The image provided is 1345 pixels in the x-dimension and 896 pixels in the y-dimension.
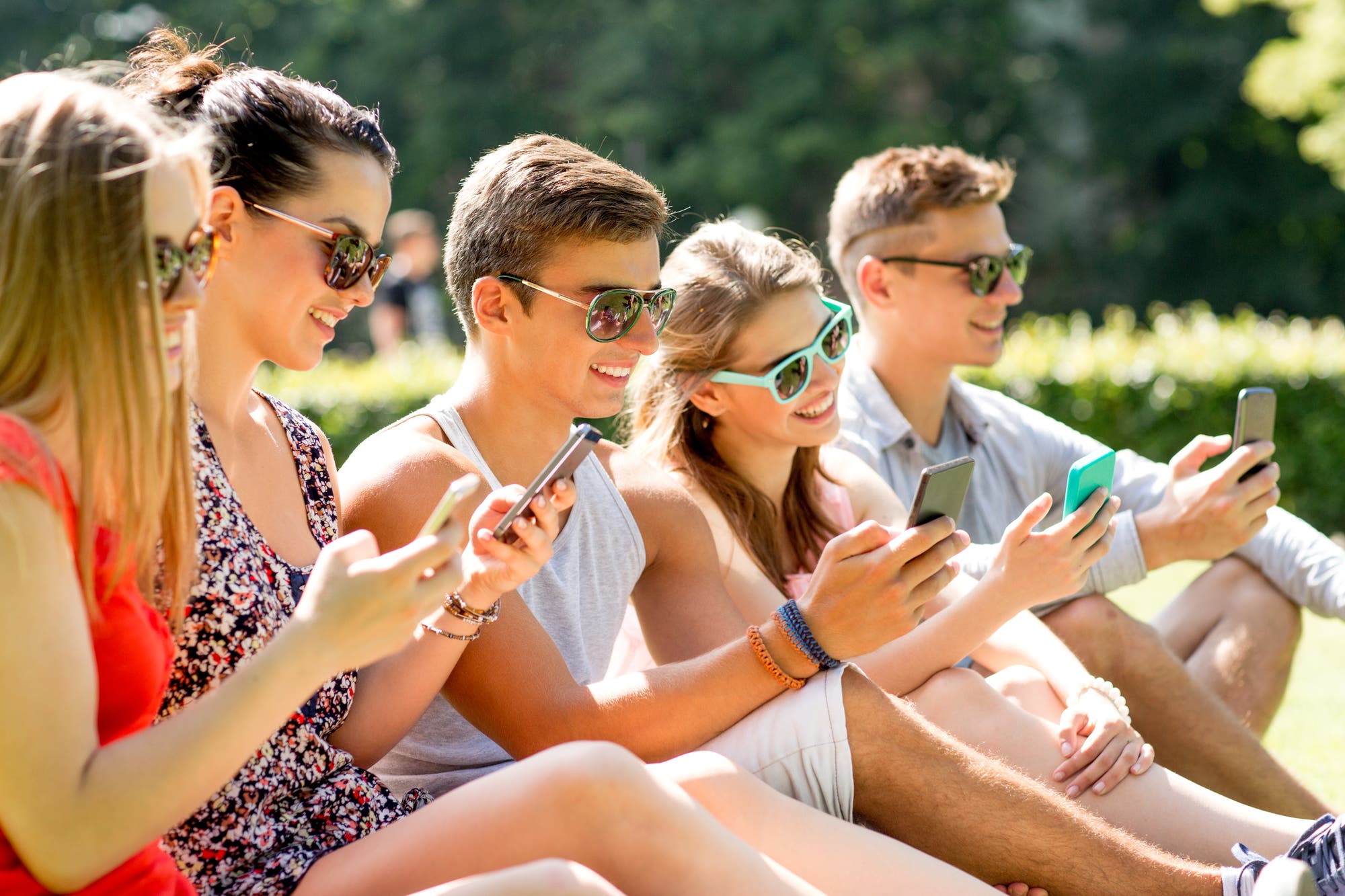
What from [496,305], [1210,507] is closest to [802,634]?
[496,305]

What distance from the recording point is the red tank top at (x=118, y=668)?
66.4 inches

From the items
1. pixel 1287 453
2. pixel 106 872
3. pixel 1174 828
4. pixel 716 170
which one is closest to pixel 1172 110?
pixel 716 170

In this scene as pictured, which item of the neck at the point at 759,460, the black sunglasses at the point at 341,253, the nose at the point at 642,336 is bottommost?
the neck at the point at 759,460

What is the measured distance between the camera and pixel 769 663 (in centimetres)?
265

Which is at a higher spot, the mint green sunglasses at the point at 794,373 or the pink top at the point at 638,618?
the mint green sunglasses at the point at 794,373

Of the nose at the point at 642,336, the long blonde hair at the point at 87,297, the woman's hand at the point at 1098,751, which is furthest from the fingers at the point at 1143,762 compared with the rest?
the long blonde hair at the point at 87,297

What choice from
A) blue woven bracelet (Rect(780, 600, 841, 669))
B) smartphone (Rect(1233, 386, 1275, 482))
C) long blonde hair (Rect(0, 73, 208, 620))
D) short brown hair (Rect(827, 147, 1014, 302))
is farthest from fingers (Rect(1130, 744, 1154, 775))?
short brown hair (Rect(827, 147, 1014, 302))

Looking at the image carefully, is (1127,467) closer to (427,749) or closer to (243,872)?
(427,749)

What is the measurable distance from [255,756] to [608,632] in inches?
39.1

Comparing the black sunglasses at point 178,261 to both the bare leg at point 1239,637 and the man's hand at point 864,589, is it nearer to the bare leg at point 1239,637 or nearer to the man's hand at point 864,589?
the man's hand at point 864,589

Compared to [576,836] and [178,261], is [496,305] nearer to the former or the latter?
[178,261]

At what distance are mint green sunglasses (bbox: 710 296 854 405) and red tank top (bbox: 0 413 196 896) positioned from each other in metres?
2.05

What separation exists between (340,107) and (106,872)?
157cm

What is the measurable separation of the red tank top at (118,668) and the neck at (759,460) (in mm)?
2139
